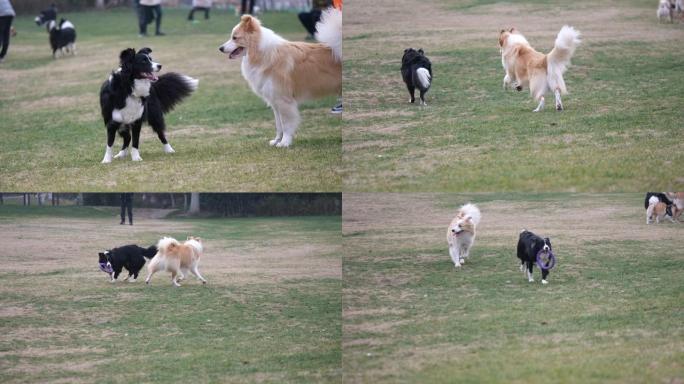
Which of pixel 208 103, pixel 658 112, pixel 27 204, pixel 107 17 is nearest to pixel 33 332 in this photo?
pixel 27 204

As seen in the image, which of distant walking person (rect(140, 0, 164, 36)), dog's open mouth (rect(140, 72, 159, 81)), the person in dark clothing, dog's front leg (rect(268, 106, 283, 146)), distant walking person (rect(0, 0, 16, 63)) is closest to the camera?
dog's open mouth (rect(140, 72, 159, 81))

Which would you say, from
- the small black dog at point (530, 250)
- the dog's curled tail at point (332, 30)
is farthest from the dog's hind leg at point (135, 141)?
the small black dog at point (530, 250)

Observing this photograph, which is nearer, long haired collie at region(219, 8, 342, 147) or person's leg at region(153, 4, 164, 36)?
long haired collie at region(219, 8, 342, 147)

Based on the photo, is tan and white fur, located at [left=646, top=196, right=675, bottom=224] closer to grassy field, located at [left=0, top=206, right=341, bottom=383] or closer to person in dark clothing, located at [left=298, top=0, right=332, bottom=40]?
grassy field, located at [left=0, top=206, right=341, bottom=383]

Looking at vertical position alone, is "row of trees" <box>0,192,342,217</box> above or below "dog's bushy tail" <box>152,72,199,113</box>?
below

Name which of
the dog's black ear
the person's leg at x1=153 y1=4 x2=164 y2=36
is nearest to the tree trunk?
the dog's black ear

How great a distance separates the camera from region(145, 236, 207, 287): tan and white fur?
15.6 ft

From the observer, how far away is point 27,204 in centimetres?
469

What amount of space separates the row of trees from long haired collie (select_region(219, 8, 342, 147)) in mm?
409

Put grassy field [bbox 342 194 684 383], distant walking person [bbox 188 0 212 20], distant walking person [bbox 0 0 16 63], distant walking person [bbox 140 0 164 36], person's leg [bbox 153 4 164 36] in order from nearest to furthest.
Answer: grassy field [bbox 342 194 684 383] < distant walking person [bbox 0 0 16 63] < distant walking person [bbox 188 0 212 20] < distant walking person [bbox 140 0 164 36] < person's leg [bbox 153 4 164 36]

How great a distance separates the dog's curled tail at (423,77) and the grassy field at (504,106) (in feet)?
0.22

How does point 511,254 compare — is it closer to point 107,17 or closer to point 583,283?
point 583,283

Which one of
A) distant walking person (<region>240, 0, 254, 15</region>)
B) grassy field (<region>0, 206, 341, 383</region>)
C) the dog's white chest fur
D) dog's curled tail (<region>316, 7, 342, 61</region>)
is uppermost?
distant walking person (<region>240, 0, 254, 15</region>)

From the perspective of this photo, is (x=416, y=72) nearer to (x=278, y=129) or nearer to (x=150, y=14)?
(x=278, y=129)
